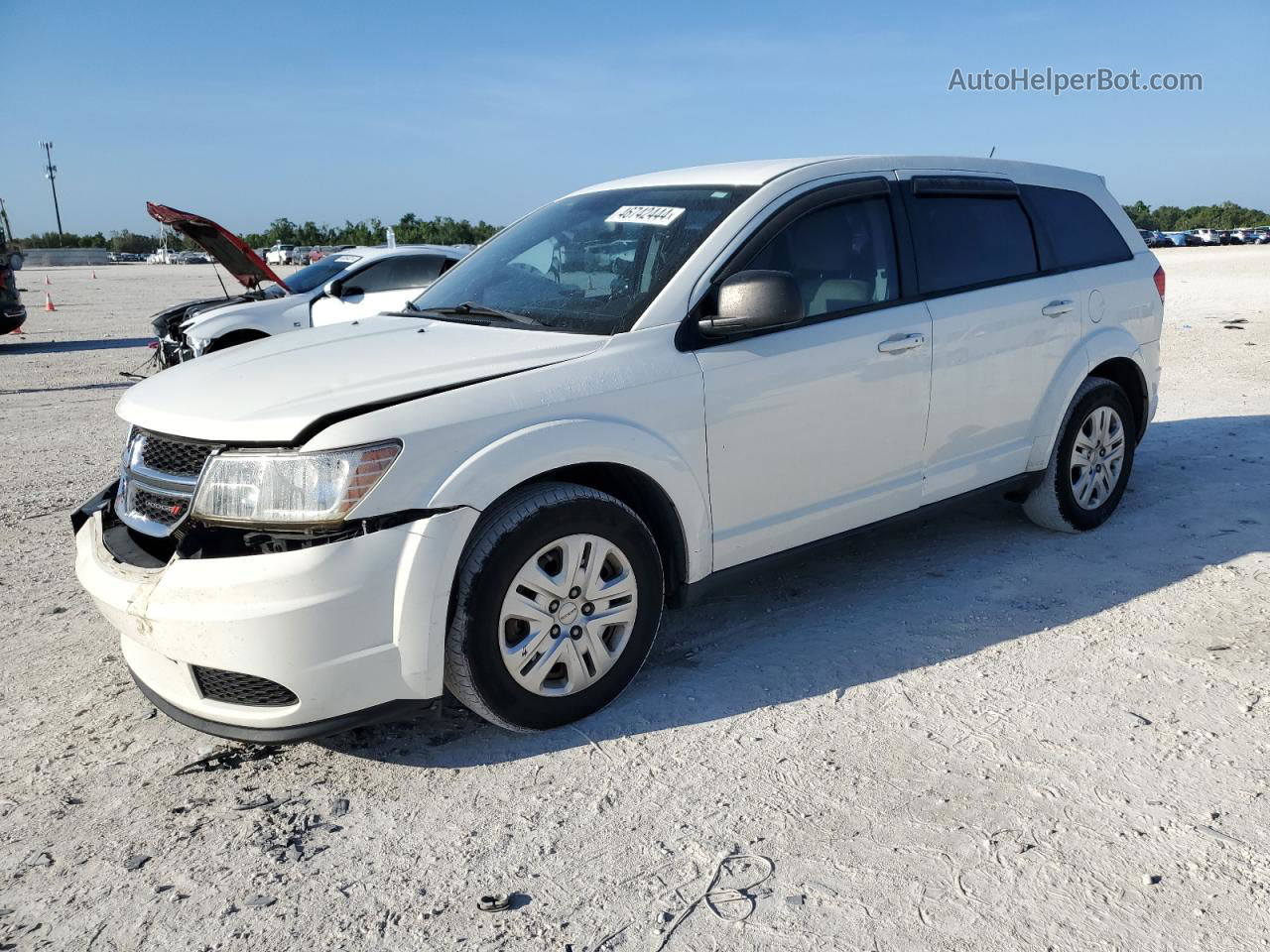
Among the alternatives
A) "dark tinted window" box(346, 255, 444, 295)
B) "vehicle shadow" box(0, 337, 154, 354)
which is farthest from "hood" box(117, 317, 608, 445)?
"vehicle shadow" box(0, 337, 154, 354)

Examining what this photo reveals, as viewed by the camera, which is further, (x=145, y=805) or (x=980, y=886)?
(x=145, y=805)

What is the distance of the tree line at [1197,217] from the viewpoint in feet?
318

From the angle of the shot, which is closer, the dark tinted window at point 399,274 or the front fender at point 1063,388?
the front fender at point 1063,388

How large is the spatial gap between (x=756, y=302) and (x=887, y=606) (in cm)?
158

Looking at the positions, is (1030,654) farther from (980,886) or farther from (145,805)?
(145,805)

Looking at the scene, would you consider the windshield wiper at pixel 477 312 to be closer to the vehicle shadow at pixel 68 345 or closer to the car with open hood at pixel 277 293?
the car with open hood at pixel 277 293

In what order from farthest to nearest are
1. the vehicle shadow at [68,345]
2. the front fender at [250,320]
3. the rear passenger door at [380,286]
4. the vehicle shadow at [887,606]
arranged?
the vehicle shadow at [68,345] < the rear passenger door at [380,286] < the front fender at [250,320] < the vehicle shadow at [887,606]

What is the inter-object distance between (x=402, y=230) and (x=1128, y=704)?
301ft

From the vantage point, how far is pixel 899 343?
13.8 feet

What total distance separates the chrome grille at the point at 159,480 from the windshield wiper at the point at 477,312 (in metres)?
1.25

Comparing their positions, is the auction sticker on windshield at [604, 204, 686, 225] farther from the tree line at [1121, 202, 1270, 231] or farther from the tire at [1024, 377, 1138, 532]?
the tree line at [1121, 202, 1270, 231]

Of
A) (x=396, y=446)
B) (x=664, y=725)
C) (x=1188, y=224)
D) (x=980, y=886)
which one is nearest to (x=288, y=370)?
(x=396, y=446)

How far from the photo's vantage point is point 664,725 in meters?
3.46

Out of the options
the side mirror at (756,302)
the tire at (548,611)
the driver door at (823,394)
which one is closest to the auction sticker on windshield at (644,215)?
the driver door at (823,394)
